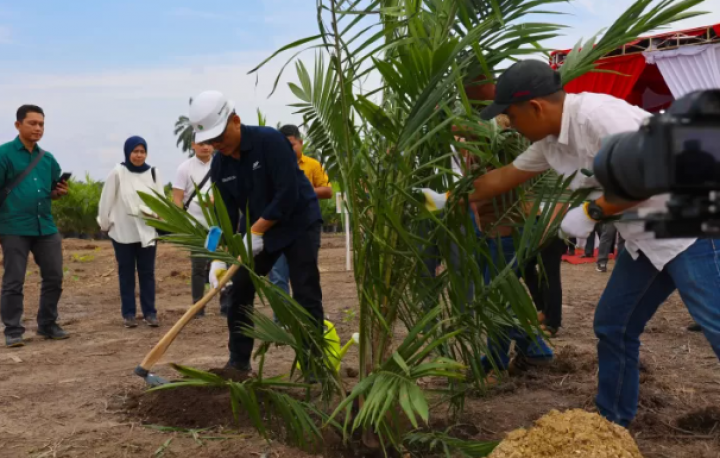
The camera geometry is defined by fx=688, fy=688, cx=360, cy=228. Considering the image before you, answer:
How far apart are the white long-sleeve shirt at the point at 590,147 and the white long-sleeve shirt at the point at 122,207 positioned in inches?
165

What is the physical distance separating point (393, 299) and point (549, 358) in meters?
1.86

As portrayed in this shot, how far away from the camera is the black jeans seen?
4211 millimetres

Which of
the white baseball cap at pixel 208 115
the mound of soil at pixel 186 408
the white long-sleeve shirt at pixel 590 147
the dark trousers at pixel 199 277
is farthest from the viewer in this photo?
the dark trousers at pixel 199 277

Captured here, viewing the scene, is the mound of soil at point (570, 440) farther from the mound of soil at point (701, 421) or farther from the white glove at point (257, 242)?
the white glove at point (257, 242)

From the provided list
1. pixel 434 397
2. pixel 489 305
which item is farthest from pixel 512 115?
pixel 434 397

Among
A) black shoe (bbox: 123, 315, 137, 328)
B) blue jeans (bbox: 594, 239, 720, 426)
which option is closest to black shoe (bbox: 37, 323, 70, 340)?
black shoe (bbox: 123, 315, 137, 328)

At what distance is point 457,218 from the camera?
8.54ft

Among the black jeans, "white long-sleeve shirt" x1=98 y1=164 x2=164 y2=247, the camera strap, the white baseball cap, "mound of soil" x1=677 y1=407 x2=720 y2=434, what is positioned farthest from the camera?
"white long-sleeve shirt" x1=98 y1=164 x2=164 y2=247

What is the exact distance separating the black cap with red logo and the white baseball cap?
162 centimetres

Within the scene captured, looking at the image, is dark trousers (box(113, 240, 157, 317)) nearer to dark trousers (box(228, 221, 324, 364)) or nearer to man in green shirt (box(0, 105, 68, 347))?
man in green shirt (box(0, 105, 68, 347))

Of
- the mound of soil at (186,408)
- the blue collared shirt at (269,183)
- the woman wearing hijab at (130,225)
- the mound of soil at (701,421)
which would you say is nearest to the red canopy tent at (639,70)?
the woman wearing hijab at (130,225)

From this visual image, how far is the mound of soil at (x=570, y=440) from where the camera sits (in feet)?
7.00

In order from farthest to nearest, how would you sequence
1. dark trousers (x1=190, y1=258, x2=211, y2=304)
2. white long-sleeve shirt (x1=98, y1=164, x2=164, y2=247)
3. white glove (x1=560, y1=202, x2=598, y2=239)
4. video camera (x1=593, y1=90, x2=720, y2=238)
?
dark trousers (x1=190, y1=258, x2=211, y2=304), white long-sleeve shirt (x1=98, y1=164, x2=164, y2=247), white glove (x1=560, y1=202, x2=598, y2=239), video camera (x1=593, y1=90, x2=720, y2=238)

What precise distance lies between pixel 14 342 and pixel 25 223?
3.11ft
